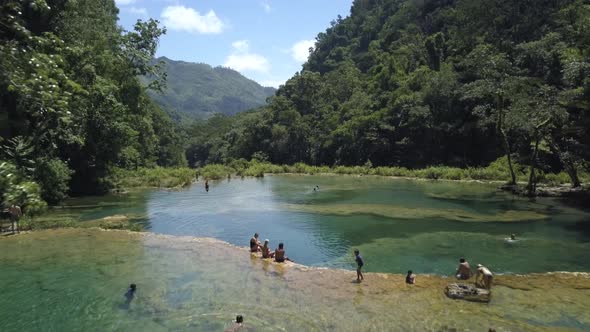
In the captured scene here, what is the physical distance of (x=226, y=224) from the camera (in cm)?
3319

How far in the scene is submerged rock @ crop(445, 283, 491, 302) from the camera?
666 inches

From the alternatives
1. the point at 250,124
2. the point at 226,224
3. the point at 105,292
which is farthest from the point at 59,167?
the point at 250,124

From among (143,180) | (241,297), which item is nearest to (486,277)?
(241,297)

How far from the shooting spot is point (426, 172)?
65.1m

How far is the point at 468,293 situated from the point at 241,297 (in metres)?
9.08

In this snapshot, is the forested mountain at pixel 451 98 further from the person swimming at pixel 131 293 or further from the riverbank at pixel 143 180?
the riverbank at pixel 143 180

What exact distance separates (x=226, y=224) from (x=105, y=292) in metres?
15.3

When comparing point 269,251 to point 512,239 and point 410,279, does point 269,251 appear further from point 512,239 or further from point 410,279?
point 512,239

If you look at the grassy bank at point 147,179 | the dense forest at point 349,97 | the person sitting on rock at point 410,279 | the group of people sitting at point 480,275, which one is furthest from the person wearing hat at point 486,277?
the grassy bank at point 147,179

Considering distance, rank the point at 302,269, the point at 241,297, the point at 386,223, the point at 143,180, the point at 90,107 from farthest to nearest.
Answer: the point at 143,180 → the point at 90,107 → the point at 386,223 → the point at 302,269 → the point at 241,297

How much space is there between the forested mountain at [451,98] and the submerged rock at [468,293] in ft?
71.6

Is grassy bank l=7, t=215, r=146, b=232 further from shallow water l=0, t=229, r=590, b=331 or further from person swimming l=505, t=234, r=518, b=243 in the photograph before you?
person swimming l=505, t=234, r=518, b=243

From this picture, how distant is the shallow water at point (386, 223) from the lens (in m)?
23.7

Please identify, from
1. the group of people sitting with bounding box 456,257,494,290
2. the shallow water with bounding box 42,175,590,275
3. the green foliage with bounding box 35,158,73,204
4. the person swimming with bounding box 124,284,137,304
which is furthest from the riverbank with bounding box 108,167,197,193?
the group of people sitting with bounding box 456,257,494,290
